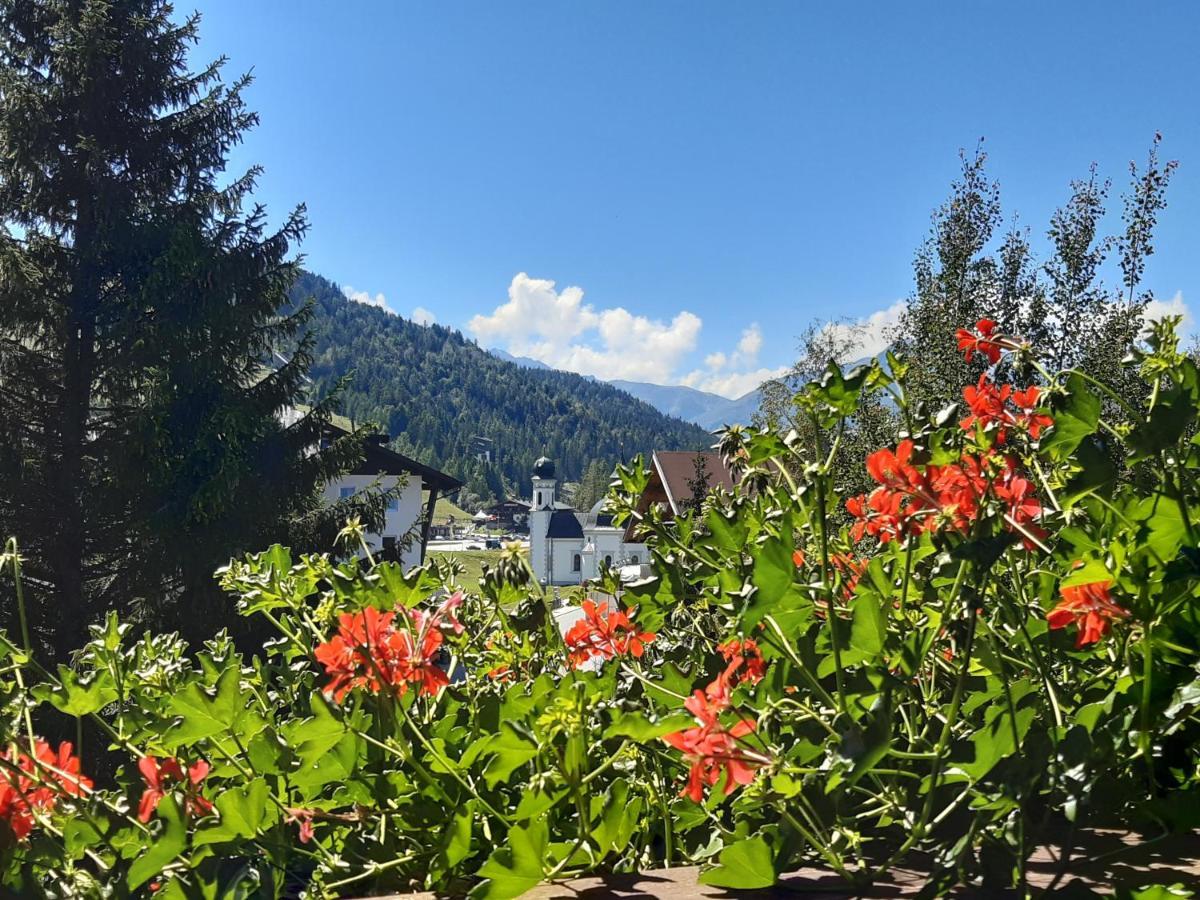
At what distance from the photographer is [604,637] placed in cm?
95

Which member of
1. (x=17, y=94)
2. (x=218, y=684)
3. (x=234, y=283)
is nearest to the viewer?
(x=218, y=684)

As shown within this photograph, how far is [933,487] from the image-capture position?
639 mm

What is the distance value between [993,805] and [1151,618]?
165 millimetres

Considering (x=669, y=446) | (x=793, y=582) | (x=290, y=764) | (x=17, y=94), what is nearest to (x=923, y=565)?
(x=793, y=582)

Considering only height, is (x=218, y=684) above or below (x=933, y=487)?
below

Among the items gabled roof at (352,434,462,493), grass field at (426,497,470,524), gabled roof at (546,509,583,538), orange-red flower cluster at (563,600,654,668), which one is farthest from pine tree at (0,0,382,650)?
grass field at (426,497,470,524)

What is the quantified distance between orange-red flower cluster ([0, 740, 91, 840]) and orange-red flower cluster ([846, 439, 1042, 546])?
0.63 meters

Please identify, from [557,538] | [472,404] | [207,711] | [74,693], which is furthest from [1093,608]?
[472,404]

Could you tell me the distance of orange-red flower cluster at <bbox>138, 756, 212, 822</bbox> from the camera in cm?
62

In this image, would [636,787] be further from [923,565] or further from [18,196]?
[18,196]

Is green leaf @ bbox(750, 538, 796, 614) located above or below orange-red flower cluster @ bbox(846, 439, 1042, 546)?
below

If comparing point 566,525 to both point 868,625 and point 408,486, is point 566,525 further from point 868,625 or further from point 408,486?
point 868,625

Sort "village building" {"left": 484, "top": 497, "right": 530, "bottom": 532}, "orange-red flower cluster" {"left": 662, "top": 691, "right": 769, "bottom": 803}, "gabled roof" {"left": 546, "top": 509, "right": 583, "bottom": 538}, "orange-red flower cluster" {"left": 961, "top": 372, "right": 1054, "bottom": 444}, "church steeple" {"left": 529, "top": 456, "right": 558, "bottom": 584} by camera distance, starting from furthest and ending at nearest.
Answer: "village building" {"left": 484, "top": 497, "right": 530, "bottom": 532} → "gabled roof" {"left": 546, "top": 509, "right": 583, "bottom": 538} → "church steeple" {"left": 529, "top": 456, "right": 558, "bottom": 584} → "orange-red flower cluster" {"left": 961, "top": 372, "right": 1054, "bottom": 444} → "orange-red flower cluster" {"left": 662, "top": 691, "right": 769, "bottom": 803}

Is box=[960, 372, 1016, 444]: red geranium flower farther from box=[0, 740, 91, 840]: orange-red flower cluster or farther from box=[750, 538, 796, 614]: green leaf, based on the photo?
box=[0, 740, 91, 840]: orange-red flower cluster
